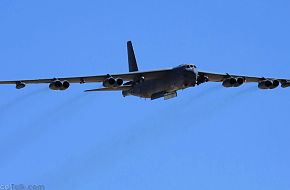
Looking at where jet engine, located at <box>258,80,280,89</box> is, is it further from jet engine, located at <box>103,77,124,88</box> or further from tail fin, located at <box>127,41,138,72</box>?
jet engine, located at <box>103,77,124,88</box>

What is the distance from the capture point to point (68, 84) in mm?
57219

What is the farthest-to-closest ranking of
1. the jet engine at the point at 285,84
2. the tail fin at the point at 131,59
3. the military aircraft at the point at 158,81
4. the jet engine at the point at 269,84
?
the tail fin at the point at 131,59 < the jet engine at the point at 285,84 < the jet engine at the point at 269,84 < the military aircraft at the point at 158,81

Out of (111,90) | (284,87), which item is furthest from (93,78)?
(284,87)

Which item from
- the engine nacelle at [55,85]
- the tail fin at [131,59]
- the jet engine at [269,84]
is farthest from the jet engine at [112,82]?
the jet engine at [269,84]

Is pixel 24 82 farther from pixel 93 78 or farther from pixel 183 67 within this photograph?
pixel 183 67

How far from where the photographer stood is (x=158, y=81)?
196 ft

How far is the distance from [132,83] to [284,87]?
12.2m

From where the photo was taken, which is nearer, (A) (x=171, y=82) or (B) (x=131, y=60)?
(A) (x=171, y=82)

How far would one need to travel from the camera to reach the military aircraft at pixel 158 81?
5797 centimetres

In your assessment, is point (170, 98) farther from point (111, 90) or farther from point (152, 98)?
point (111, 90)

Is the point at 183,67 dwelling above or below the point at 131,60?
below

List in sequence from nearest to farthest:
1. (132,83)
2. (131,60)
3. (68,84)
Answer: (68,84) → (132,83) → (131,60)

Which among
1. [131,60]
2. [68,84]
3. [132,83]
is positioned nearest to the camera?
[68,84]

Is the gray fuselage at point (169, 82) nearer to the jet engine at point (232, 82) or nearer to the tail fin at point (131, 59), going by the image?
the jet engine at point (232, 82)
